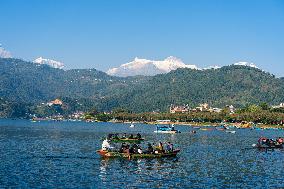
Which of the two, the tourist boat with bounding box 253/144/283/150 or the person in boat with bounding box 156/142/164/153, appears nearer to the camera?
the person in boat with bounding box 156/142/164/153

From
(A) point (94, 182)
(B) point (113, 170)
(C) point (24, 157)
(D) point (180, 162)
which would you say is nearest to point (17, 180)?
(A) point (94, 182)

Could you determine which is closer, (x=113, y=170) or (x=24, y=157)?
(x=113, y=170)

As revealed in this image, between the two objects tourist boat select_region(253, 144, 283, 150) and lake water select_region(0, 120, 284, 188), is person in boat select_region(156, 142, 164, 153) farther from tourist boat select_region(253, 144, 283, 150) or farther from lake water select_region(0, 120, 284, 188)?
tourist boat select_region(253, 144, 283, 150)

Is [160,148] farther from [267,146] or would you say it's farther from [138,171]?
[267,146]

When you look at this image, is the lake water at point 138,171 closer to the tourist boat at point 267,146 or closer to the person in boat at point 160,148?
the person in boat at point 160,148

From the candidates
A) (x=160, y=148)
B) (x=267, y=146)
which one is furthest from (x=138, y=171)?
(x=267, y=146)

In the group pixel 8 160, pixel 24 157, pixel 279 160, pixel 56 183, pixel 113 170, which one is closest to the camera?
pixel 56 183

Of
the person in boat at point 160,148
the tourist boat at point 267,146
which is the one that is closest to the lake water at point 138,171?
the person in boat at point 160,148

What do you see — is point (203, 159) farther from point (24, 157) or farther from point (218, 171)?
point (24, 157)

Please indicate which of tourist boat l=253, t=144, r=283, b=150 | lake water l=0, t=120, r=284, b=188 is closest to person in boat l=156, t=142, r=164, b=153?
lake water l=0, t=120, r=284, b=188

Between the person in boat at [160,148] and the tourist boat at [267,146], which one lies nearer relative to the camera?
the person in boat at [160,148]

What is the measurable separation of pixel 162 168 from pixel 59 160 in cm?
1886

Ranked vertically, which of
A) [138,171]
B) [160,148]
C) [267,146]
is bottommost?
[138,171]

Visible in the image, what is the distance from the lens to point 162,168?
249 ft
